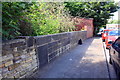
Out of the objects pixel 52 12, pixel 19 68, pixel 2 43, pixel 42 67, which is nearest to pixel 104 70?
pixel 42 67

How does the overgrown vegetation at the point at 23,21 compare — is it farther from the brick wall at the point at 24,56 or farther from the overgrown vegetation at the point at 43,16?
the brick wall at the point at 24,56

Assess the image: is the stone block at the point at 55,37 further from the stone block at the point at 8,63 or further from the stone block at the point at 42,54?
the stone block at the point at 8,63

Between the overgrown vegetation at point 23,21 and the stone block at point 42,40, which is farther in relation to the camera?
the stone block at point 42,40

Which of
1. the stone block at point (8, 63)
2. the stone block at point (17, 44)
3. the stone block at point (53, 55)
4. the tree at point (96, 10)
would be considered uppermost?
the tree at point (96, 10)

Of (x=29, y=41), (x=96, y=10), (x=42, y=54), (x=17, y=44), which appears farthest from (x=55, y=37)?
(x=96, y=10)

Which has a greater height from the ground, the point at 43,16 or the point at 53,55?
the point at 43,16

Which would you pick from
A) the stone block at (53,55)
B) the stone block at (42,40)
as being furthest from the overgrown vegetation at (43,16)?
the stone block at (53,55)

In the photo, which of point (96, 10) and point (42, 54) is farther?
point (96, 10)

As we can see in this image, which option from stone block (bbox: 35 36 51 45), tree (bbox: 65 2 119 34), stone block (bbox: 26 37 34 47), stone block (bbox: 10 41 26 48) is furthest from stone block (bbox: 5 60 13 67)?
tree (bbox: 65 2 119 34)

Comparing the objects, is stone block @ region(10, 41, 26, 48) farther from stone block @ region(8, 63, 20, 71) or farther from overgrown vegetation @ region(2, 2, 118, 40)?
stone block @ region(8, 63, 20, 71)

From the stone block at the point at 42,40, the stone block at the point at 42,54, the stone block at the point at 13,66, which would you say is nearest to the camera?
the stone block at the point at 13,66

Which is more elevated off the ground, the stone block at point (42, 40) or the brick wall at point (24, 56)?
the stone block at point (42, 40)

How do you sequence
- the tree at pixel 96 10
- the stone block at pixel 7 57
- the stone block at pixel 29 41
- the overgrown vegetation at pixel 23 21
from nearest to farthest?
the stone block at pixel 7 57 → the overgrown vegetation at pixel 23 21 → the stone block at pixel 29 41 → the tree at pixel 96 10

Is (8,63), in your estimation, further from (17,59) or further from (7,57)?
(17,59)
